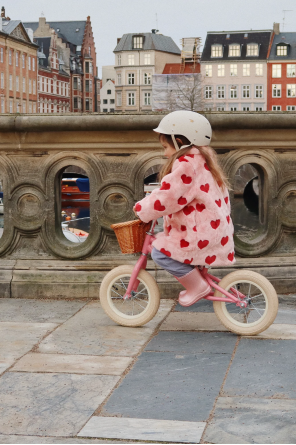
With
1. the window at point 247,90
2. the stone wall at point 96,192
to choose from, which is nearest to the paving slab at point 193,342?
the stone wall at point 96,192

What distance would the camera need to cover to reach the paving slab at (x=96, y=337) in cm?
397

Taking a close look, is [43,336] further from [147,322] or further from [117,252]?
[117,252]

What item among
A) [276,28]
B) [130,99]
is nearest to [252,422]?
[276,28]

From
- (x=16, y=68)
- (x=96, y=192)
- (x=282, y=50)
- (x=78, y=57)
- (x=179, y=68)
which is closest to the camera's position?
(x=96, y=192)

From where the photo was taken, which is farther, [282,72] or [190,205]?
[282,72]

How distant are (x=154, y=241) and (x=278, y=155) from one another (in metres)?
1.52

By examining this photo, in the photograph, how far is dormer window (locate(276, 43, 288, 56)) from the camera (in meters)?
79.6

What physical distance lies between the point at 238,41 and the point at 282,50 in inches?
205

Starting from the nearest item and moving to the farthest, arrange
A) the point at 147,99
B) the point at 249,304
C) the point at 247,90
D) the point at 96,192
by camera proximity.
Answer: the point at 249,304, the point at 96,192, the point at 247,90, the point at 147,99

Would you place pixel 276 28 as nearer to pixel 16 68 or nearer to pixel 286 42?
pixel 286 42

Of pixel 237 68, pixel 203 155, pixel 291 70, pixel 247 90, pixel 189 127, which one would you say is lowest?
pixel 203 155

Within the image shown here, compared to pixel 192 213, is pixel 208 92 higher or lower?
higher

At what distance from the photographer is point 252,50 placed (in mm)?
81000

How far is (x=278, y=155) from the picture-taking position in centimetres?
535
